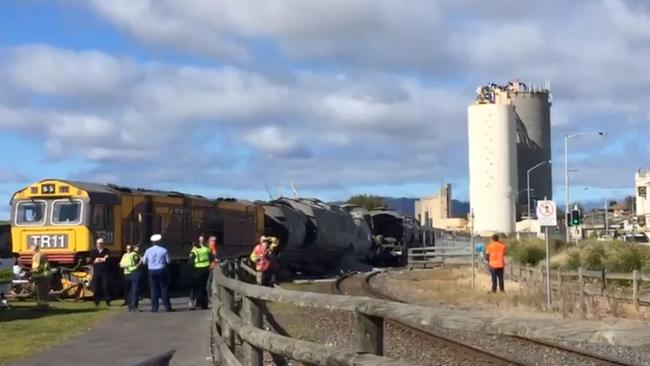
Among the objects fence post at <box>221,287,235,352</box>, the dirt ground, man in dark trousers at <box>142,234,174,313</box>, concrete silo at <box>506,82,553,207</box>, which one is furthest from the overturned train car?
concrete silo at <box>506,82,553,207</box>

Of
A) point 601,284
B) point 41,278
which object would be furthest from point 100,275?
point 601,284

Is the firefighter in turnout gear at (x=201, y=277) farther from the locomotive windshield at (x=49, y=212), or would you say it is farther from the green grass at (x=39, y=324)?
the locomotive windshield at (x=49, y=212)

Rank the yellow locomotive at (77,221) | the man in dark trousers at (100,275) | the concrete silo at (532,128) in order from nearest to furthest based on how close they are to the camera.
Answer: the man in dark trousers at (100,275) < the yellow locomotive at (77,221) < the concrete silo at (532,128)

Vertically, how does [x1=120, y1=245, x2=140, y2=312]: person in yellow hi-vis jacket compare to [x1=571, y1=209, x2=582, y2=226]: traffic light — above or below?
below

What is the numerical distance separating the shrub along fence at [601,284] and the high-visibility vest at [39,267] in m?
13.1

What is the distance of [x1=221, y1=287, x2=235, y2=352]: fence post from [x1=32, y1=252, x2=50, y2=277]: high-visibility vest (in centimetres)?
1257

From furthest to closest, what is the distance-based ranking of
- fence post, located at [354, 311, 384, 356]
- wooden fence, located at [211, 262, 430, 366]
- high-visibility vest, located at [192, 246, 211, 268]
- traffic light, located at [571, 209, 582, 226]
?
traffic light, located at [571, 209, 582, 226] → high-visibility vest, located at [192, 246, 211, 268] → fence post, located at [354, 311, 384, 356] → wooden fence, located at [211, 262, 430, 366]

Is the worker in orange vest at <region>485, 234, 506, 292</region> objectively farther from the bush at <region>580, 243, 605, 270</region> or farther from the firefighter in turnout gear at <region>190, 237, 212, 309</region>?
the firefighter in turnout gear at <region>190, 237, 212, 309</region>

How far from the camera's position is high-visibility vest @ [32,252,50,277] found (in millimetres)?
23197

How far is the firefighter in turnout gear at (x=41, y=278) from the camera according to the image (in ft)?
75.9

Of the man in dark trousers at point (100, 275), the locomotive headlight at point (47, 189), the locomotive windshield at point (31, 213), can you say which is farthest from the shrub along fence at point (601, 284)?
the locomotive windshield at point (31, 213)

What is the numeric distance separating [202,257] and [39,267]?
4.07 meters

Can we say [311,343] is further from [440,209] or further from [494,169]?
[440,209]

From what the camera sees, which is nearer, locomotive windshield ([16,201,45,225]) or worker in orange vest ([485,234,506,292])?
locomotive windshield ([16,201,45,225])
